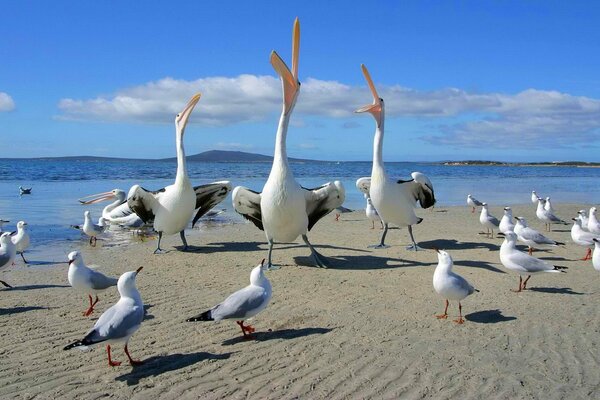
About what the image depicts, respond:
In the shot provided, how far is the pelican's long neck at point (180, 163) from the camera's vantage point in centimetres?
1099

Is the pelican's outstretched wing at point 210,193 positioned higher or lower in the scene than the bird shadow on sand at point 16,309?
higher

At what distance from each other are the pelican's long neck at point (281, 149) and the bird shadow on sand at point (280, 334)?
3692 millimetres

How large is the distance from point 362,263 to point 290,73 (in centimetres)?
362

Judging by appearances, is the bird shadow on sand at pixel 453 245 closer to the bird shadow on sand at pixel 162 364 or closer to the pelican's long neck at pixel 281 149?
the pelican's long neck at pixel 281 149

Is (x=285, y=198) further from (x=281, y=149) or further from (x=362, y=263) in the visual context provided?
(x=362, y=263)

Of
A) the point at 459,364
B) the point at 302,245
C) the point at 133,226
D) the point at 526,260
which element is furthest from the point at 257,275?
the point at 133,226

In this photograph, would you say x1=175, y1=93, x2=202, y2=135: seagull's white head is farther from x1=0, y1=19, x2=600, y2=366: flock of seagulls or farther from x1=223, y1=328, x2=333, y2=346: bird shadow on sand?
x1=223, y1=328, x2=333, y2=346: bird shadow on sand

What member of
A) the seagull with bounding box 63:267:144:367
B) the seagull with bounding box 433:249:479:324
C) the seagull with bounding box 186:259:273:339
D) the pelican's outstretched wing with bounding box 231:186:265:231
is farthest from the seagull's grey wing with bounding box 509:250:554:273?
the seagull with bounding box 63:267:144:367

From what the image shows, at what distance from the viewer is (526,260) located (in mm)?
7473

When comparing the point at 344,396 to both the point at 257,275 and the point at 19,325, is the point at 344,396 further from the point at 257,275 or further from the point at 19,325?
the point at 19,325

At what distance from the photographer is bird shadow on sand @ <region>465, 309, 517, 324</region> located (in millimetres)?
6075

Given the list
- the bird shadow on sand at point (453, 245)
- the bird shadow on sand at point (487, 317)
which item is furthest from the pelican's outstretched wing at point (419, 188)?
the bird shadow on sand at point (487, 317)

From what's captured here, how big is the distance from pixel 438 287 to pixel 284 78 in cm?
476

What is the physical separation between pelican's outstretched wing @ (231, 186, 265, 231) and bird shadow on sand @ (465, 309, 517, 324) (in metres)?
4.52
